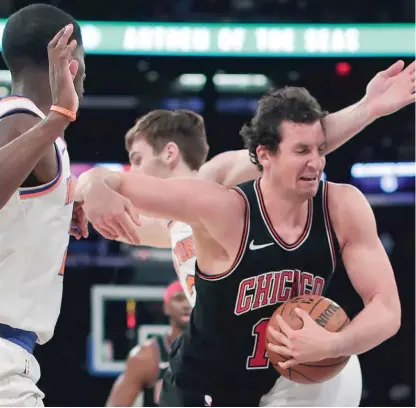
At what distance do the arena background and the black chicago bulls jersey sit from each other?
5.32 m

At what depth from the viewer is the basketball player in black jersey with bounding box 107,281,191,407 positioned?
6.73 metres

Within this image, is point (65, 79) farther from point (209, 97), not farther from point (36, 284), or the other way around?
point (209, 97)

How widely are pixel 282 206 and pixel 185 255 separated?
92cm

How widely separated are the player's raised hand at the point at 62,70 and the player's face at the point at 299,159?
1268mm

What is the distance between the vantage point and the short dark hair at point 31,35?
324cm

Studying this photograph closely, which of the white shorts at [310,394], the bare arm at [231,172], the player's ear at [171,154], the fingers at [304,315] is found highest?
the player's ear at [171,154]

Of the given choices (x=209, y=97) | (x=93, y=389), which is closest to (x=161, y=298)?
(x=93, y=389)

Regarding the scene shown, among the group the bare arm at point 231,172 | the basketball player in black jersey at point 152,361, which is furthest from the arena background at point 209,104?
the bare arm at point 231,172

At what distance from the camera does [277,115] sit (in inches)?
159

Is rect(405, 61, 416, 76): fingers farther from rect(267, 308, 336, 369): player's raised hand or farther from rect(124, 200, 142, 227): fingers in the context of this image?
rect(124, 200, 142, 227): fingers

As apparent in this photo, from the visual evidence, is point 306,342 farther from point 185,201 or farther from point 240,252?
point 185,201

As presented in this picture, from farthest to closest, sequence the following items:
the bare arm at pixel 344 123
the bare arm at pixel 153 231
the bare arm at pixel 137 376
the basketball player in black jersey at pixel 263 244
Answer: the bare arm at pixel 137 376 < the bare arm at pixel 153 231 < the bare arm at pixel 344 123 < the basketball player in black jersey at pixel 263 244

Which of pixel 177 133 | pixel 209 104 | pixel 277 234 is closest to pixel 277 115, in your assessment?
pixel 277 234

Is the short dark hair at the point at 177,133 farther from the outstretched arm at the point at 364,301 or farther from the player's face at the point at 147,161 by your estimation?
the outstretched arm at the point at 364,301
